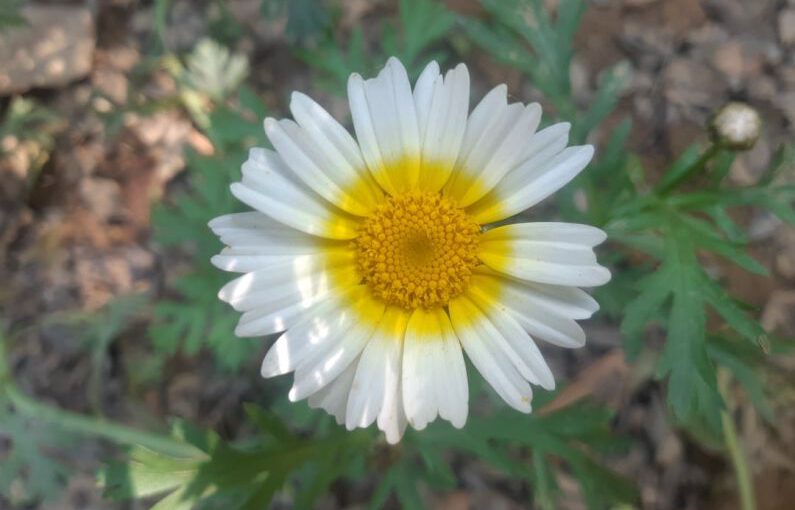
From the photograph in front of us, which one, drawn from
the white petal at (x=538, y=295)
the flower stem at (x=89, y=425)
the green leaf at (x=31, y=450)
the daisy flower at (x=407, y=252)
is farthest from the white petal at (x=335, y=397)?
the green leaf at (x=31, y=450)

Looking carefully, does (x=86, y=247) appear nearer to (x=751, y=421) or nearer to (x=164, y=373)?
(x=164, y=373)

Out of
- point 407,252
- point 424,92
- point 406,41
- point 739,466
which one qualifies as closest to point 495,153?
point 424,92

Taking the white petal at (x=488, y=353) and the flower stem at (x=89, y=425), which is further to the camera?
→ the flower stem at (x=89, y=425)

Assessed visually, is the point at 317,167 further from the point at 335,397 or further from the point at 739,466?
the point at 739,466

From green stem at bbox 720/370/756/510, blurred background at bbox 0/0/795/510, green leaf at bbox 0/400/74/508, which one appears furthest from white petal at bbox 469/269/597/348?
green leaf at bbox 0/400/74/508

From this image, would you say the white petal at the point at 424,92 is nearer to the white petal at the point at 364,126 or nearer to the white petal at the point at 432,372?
the white petal at the point at 364,126

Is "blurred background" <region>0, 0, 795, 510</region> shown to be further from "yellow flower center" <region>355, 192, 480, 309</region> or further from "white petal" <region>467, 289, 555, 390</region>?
"white petal" <region>467, 289, 555, 390</region>
